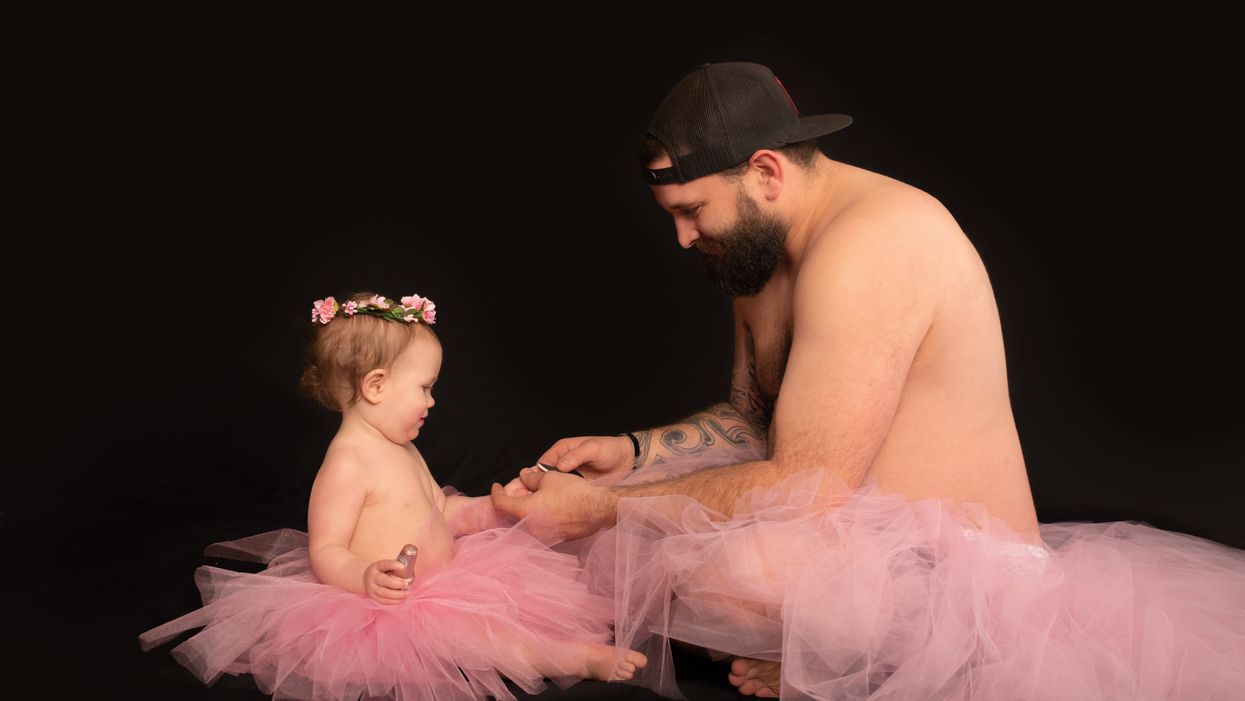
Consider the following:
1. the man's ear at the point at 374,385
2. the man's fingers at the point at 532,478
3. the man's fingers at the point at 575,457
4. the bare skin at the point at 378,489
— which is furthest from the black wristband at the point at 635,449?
the man's ear at the point at 374,385

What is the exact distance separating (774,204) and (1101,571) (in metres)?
1.36

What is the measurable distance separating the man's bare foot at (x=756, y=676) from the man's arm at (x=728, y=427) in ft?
3.34

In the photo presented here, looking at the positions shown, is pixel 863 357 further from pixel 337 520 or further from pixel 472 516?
pixel 337 520

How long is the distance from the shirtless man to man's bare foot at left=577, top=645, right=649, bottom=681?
0.87 ft

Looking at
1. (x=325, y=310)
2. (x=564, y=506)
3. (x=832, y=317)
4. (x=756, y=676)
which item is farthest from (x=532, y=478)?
(x=832, y=317)

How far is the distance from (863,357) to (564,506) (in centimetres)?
99

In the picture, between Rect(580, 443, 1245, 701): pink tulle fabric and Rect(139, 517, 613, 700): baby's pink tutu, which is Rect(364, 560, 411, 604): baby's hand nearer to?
Rect(139, 517, 613, 700): baby's pink tutu

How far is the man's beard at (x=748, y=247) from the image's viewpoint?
4.02m

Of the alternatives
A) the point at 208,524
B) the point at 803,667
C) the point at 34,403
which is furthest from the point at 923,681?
the point at 34,403

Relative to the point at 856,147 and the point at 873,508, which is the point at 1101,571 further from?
the point at 856,147

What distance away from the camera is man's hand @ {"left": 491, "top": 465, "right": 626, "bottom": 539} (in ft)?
13.0

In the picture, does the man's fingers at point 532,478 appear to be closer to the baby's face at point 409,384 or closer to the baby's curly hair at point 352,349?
the baby's face at point 409,384

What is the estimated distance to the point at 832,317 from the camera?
11.8ft

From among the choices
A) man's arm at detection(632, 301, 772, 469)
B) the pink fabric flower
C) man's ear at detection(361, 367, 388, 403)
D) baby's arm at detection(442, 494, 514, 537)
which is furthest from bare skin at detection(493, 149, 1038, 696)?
the pink fabric flower
